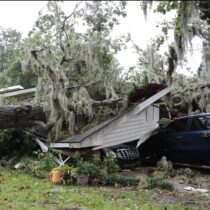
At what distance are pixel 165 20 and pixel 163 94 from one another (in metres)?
2.55

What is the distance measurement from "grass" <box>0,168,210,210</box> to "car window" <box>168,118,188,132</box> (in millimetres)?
3035

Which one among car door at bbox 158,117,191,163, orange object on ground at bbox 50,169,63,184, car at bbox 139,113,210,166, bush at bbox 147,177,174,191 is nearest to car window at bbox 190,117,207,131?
car at bbox 139,113,210,166

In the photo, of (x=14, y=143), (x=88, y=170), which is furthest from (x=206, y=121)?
(x=14, y=143)

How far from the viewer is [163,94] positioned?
1250 cm

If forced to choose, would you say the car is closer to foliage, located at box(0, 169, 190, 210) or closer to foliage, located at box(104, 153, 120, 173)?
foliage, located at box(104, 153, 120, 173)

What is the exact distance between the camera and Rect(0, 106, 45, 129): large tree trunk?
10836 millimetres

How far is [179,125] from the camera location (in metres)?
10.4

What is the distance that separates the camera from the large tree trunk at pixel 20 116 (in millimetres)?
A: 10836

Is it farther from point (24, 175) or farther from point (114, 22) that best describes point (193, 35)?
point (114, 22)

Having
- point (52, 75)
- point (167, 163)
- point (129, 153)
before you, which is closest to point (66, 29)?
point (52, 75)

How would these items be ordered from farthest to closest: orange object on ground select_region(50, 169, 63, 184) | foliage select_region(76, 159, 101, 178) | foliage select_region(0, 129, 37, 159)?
foliage select_region(0, 129, 37, 159) < foliage select_region(76, 159, 101, 178) < orange object on ground select_region(50, 169, 63, 184)

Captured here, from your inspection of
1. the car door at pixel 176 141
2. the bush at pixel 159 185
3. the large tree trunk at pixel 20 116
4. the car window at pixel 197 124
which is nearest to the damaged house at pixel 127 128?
the large tree trunk at pixel 20 116

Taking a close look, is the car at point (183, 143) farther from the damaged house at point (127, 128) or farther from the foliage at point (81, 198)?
the foliage at point (81, 198)

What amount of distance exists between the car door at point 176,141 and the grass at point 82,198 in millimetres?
2635
